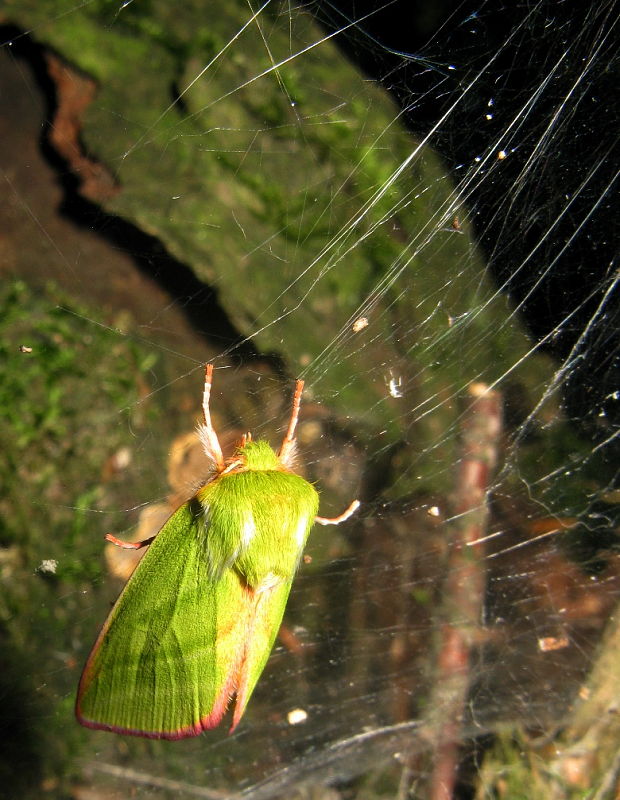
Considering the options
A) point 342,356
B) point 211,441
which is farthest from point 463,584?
point 211,441

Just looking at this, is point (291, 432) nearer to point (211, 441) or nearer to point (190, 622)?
point (211, 441)

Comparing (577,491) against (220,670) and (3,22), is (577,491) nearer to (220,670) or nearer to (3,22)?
(220,670)

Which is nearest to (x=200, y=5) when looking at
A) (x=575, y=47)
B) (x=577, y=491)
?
(x=575, y=47)

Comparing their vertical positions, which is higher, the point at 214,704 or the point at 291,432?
the point at 291,432

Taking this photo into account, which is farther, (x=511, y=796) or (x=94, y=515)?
(x=511, y=796)

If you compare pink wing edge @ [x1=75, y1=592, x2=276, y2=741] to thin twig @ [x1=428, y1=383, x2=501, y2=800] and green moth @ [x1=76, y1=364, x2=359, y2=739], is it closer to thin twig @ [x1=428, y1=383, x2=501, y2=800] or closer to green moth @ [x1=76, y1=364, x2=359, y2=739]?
green moth @ [x1=76, y1=364, x2=359, y2=739]
